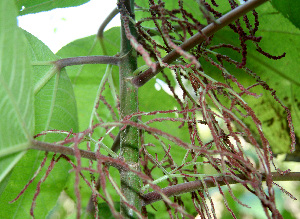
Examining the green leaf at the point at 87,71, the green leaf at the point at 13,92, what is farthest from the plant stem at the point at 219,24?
the green leaf at the point at 87,71

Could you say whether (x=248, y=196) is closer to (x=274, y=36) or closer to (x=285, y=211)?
(x=285, y=211)

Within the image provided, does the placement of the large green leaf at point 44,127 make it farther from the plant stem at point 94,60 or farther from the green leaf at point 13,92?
the green leaf at point 13,92

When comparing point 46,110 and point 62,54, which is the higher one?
point 62,54

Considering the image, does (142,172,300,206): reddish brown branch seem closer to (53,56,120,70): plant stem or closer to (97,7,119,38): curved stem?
(53,56,120,70): plant stem

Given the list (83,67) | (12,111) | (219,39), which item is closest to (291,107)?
(219,39)

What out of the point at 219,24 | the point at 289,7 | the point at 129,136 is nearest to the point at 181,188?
the point at 129,136

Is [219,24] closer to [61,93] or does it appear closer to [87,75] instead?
[61,93]
